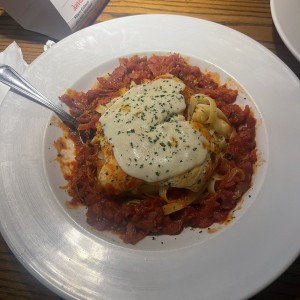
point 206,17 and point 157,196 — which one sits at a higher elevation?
point 206,17

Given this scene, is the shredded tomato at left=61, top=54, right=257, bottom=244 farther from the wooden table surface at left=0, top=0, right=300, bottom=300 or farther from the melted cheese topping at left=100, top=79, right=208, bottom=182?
the wooden table surface at left=0, top=0, right=300, bottom=300

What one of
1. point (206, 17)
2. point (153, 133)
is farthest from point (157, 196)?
point (206, 17)

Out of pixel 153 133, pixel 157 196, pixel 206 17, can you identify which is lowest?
pixel 157 196

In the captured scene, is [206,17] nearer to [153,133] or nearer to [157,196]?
[153,133]

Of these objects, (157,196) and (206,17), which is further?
(206,17)

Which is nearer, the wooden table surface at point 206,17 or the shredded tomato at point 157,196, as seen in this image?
the shredded tomato at point 157,196

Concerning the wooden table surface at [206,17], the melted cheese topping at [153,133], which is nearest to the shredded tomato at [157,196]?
the melted cheese topping at [153,133]

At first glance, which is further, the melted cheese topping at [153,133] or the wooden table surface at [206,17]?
the wooden table surface at [206,17]

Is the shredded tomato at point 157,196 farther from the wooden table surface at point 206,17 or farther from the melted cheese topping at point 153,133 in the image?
the wooden table surface at point 206,17
